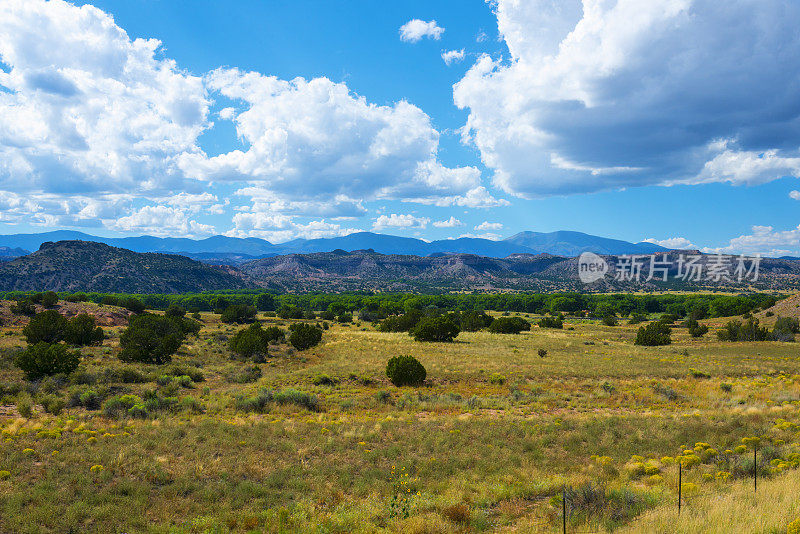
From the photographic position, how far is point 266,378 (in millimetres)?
27750

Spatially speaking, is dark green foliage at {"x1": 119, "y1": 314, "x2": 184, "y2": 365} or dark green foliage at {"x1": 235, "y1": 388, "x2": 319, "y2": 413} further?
dark green foliage at {"x1": 119, "y1": 314, "x2": 184, "y2": 365}

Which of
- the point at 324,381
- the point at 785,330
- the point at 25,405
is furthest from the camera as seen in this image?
the point at 785,330

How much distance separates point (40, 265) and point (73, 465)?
609 ft

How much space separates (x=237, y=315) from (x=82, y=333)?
36.9 metres

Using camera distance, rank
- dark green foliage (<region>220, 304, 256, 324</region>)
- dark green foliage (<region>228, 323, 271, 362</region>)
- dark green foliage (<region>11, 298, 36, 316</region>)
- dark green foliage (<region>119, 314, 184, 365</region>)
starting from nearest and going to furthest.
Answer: dark green foliage (<region>119, 314, 184, 365</region>), dark green foliage (<region>228, 323, 271, 362</region>), dark green foliage (<region>11, 298, 36, 316</region>), dark green foliage (<region>220, 304, 256, 324</region>)

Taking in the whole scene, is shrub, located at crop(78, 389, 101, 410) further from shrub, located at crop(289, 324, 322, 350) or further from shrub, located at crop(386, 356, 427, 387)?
shrub, located at crop(289, 324, 322, 350)

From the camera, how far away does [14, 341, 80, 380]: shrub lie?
22.5 metres

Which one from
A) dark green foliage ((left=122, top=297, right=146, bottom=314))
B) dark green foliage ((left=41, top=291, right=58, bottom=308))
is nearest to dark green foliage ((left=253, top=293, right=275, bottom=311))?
dark green foliage ((left=122, top=297, right=146, bottom=314))

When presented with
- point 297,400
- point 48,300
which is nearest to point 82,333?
point 297,400

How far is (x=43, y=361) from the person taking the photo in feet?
74.3

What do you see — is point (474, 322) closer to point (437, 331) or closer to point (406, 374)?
point (437, 331)

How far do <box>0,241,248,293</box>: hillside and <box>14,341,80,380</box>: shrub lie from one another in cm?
14528

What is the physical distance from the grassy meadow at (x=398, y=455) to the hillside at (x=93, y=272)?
14628 centimetres

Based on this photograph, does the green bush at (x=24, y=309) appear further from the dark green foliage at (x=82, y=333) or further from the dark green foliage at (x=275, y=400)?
the dark green foliage at (x=275, y=400)
